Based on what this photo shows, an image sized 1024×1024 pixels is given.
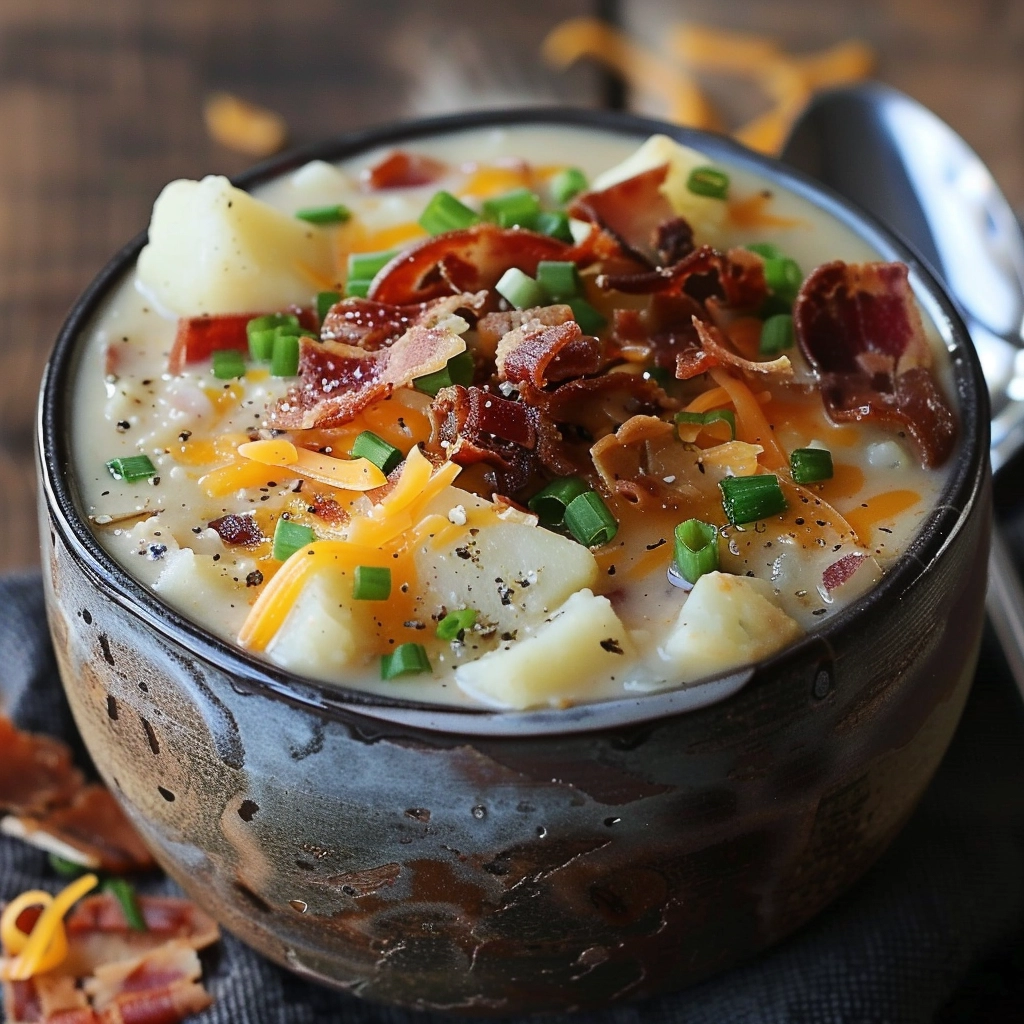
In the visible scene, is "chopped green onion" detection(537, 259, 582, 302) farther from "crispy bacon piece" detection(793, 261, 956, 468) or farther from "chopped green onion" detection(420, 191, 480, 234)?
"crispy bacon piece" detection(793, 261, 956, 468)

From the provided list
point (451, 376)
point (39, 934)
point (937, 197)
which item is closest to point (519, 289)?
point (451, 376)

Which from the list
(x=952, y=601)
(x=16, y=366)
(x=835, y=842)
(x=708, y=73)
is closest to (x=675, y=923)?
(x=835, y=842)

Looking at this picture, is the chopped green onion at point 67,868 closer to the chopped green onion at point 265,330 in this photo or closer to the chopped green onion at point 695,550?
the chopped green onion at point 265,330

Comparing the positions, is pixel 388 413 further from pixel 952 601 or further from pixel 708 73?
pixel 708 73

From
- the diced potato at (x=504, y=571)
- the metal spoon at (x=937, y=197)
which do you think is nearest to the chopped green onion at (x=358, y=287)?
the diced potato at (x=504, y=571)

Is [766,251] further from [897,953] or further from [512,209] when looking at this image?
[897,953]
